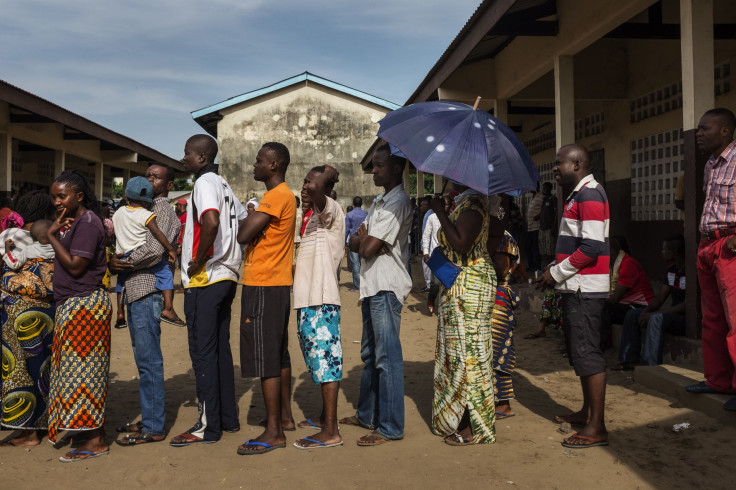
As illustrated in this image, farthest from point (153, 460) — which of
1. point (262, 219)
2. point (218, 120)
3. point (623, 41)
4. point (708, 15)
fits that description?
point (218, 120)

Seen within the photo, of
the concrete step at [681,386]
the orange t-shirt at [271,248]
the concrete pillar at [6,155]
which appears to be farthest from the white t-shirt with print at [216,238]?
the concrete pillar at [6,155]

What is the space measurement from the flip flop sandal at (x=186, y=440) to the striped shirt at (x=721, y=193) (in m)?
3.58

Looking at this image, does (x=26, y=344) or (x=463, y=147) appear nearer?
(x=463, y=147)

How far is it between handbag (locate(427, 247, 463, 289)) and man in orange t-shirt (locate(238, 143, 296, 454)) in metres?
0.94

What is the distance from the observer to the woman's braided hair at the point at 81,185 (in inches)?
163

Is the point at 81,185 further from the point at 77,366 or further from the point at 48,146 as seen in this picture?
the point at 48,146

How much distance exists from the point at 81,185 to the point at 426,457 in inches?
108

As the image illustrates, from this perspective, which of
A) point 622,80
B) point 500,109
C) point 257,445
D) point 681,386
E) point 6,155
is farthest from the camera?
point 6,155

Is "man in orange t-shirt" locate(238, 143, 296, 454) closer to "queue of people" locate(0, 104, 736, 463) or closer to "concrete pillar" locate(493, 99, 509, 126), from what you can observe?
"queue of people" locate(0, 104, 736, 463)

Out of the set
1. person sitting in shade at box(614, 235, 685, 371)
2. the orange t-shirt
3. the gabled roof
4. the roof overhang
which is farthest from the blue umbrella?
the gabled roof

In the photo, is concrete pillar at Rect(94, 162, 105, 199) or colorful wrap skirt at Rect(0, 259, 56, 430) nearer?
colorful wrap skirt at Rect(0, 259, 56, 430)

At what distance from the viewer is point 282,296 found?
4.17 metres

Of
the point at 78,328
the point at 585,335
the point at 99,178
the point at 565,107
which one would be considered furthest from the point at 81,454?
the point at 99,178

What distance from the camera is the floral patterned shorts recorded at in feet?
13.6
